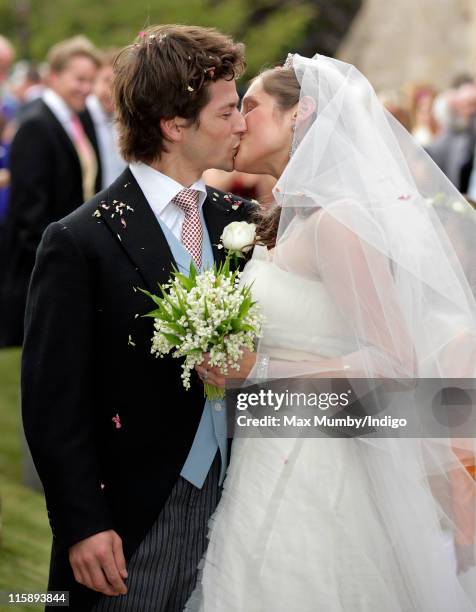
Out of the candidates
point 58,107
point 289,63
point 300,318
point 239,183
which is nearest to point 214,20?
point 239,183

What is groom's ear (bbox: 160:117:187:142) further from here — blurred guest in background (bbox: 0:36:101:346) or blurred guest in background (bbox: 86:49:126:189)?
blurred guest in background (bbox: 86:49:126:189)

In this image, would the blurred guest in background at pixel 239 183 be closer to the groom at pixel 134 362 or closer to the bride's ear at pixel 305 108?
the groom at pixel 134 362

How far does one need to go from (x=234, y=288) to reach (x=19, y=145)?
456 centimetres

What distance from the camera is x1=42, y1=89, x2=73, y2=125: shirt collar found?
7605 mm

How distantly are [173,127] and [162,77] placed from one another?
171 mm

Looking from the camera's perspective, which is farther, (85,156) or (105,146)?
(105,146)

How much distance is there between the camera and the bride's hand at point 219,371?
3.23 metres

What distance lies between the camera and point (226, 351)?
318 cm

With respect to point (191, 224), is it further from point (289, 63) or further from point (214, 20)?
point (214, 20)

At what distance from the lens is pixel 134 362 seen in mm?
3379

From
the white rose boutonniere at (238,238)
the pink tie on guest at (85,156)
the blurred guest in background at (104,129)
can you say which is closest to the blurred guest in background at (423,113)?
the blurred guest in background at (104,129)

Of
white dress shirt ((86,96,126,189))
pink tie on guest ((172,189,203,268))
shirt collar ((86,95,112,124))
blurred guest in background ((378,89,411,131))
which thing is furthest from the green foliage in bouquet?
blurred guest in background ((378,89,411,131))

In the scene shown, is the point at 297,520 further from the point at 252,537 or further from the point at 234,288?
the point at 234,288

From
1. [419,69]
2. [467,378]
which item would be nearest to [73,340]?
[467,378]
